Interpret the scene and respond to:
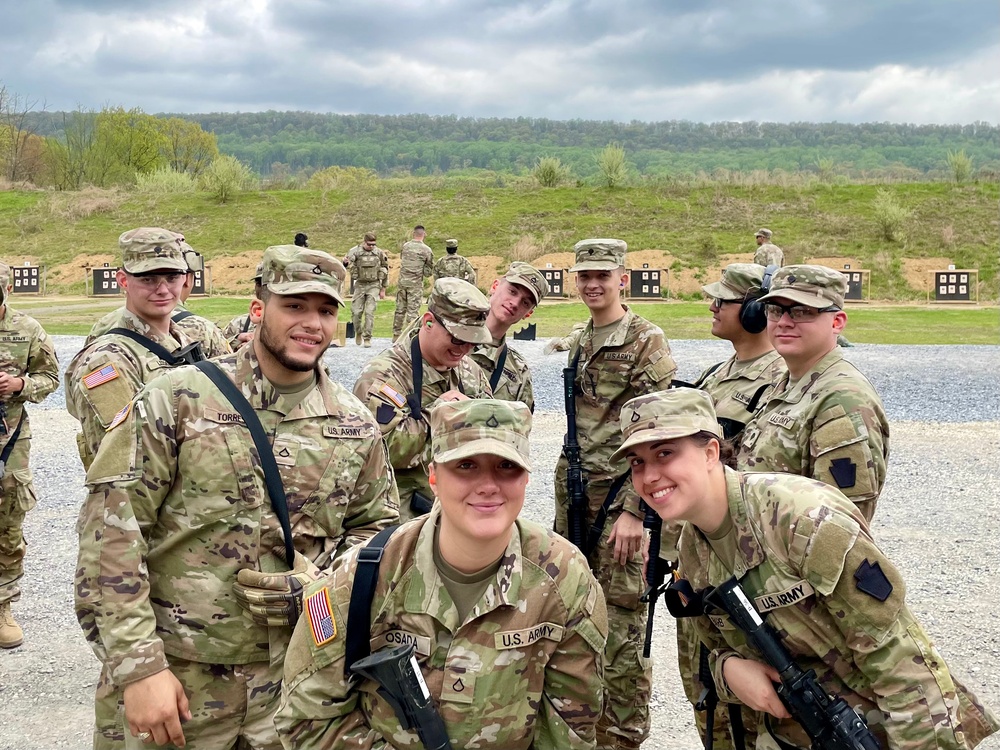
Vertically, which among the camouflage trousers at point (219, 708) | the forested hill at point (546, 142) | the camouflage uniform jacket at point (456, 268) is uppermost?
the forested hill at point (546, 142)

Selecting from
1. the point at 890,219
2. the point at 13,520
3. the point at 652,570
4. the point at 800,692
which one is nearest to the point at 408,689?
the point at 800,692

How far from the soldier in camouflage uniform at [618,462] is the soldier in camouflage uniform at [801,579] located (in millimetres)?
1909

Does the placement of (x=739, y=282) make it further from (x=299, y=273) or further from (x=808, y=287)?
(x=299, y=273)

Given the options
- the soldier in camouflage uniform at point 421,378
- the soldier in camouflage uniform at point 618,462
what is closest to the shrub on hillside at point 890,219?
the soldier in camouflage uniform at point 618,462

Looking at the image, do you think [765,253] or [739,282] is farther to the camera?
[765,253]

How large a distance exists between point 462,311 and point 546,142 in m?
151

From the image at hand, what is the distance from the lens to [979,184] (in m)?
41.2

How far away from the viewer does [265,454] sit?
2.94 meters

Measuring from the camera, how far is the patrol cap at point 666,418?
2516 millimetres

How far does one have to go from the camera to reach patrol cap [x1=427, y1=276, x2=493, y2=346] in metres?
4.28

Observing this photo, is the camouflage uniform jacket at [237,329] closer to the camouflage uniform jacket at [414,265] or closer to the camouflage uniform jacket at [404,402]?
the camouflage uniform jacket at [404,402]

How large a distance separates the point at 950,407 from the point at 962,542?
6.17 metres

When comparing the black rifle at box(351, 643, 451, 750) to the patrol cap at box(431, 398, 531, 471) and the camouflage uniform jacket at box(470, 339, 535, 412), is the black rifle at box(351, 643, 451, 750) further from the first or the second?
the camouflage uniform jacket at box(470, 339, 535, 412)

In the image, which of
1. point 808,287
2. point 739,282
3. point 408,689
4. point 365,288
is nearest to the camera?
point 408,689
